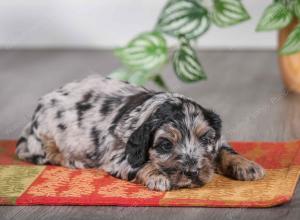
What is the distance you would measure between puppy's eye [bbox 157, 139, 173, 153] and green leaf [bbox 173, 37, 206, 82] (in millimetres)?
1084

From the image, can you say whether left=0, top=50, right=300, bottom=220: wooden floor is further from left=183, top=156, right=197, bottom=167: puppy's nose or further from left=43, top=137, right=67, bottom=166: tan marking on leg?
left=43, top=137, right=67, bottom=166: tan marking on leg

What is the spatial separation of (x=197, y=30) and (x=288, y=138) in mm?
741

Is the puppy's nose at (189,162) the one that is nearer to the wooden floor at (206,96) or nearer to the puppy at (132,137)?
the puppy at (132,137)

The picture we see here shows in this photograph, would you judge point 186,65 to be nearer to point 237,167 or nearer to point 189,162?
point 237,167

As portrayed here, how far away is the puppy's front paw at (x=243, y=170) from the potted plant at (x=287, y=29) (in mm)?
983

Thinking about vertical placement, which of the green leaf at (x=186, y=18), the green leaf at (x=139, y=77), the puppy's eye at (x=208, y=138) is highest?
the green leaf at (x=186, y=18)

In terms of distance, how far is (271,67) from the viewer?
5363 millimetres

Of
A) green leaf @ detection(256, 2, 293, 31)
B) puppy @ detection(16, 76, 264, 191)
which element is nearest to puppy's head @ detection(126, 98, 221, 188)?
puppy @ detection(16, 76, 264, 191)

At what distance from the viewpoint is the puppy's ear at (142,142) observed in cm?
297

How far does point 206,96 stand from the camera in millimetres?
4664

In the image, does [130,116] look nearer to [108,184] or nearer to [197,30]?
[108,184]

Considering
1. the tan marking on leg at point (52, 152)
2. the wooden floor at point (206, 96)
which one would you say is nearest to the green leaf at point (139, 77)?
the wooden floor at point (206, 96)

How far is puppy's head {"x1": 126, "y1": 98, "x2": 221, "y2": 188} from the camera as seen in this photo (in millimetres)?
2900

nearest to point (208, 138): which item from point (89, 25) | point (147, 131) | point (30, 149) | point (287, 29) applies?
point (147, 131)
